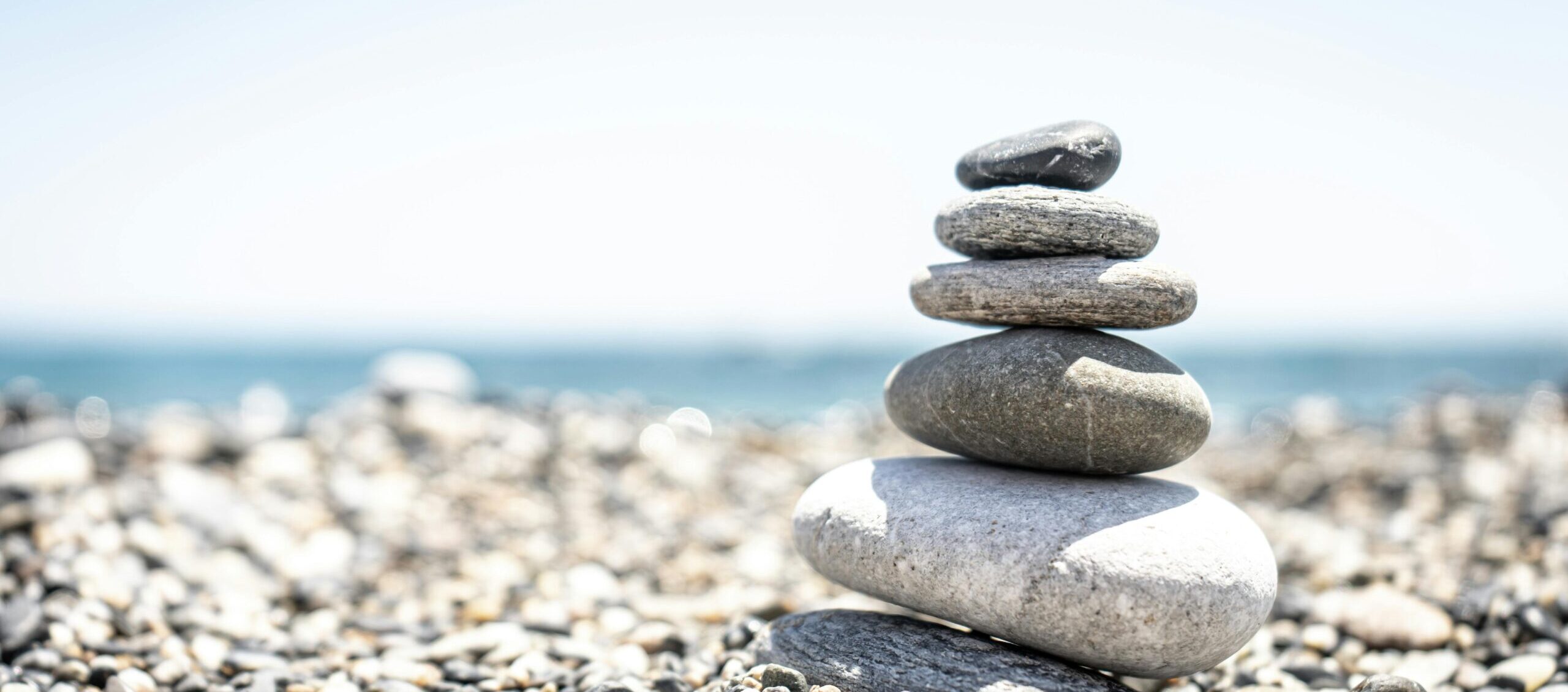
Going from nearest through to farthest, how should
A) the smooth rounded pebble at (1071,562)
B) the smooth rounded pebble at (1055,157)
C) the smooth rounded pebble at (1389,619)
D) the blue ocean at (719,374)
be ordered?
1. the smooth rounded pebble at (1071,562)
2. the smooth rounded pebble at (1055,157)
3. the smooth rounded pebble at (1389,619)
4. the blue ocean at (719,374)

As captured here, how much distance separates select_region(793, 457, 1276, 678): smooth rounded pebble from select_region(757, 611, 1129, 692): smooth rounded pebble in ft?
0.35

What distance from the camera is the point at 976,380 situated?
A: 3.78 metres

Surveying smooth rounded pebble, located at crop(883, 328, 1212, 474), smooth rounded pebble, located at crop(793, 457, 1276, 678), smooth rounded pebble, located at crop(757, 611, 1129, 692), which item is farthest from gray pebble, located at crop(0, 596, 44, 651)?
smooth rounded pebble, located at crop(883, 328, 1212, 474)

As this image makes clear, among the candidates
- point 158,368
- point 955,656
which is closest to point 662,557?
point 955,656

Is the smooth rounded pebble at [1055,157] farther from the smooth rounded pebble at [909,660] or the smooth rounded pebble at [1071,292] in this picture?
the smooth rounded pebble at [909,660]

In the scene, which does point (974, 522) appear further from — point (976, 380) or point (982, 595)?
point (976, 380)

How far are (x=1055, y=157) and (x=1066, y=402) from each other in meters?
1.04

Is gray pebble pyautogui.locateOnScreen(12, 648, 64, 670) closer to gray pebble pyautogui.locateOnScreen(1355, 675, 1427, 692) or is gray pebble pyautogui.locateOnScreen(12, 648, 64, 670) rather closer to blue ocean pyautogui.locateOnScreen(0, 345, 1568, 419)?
gray pebble pyautogui.locateOnScreen(1355, 675, 1427, 692)

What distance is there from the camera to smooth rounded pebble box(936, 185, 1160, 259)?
377 centimetres

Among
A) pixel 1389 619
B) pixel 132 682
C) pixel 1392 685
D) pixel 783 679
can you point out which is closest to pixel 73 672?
pixel 132 682

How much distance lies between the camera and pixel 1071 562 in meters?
3.38

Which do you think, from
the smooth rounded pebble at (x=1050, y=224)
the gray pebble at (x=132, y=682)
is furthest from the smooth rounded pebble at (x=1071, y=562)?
the gray pebble at (x=132, y=682)

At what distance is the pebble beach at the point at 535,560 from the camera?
14.1ft

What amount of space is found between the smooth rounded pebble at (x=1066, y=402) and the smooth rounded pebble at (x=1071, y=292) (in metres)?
0.10
